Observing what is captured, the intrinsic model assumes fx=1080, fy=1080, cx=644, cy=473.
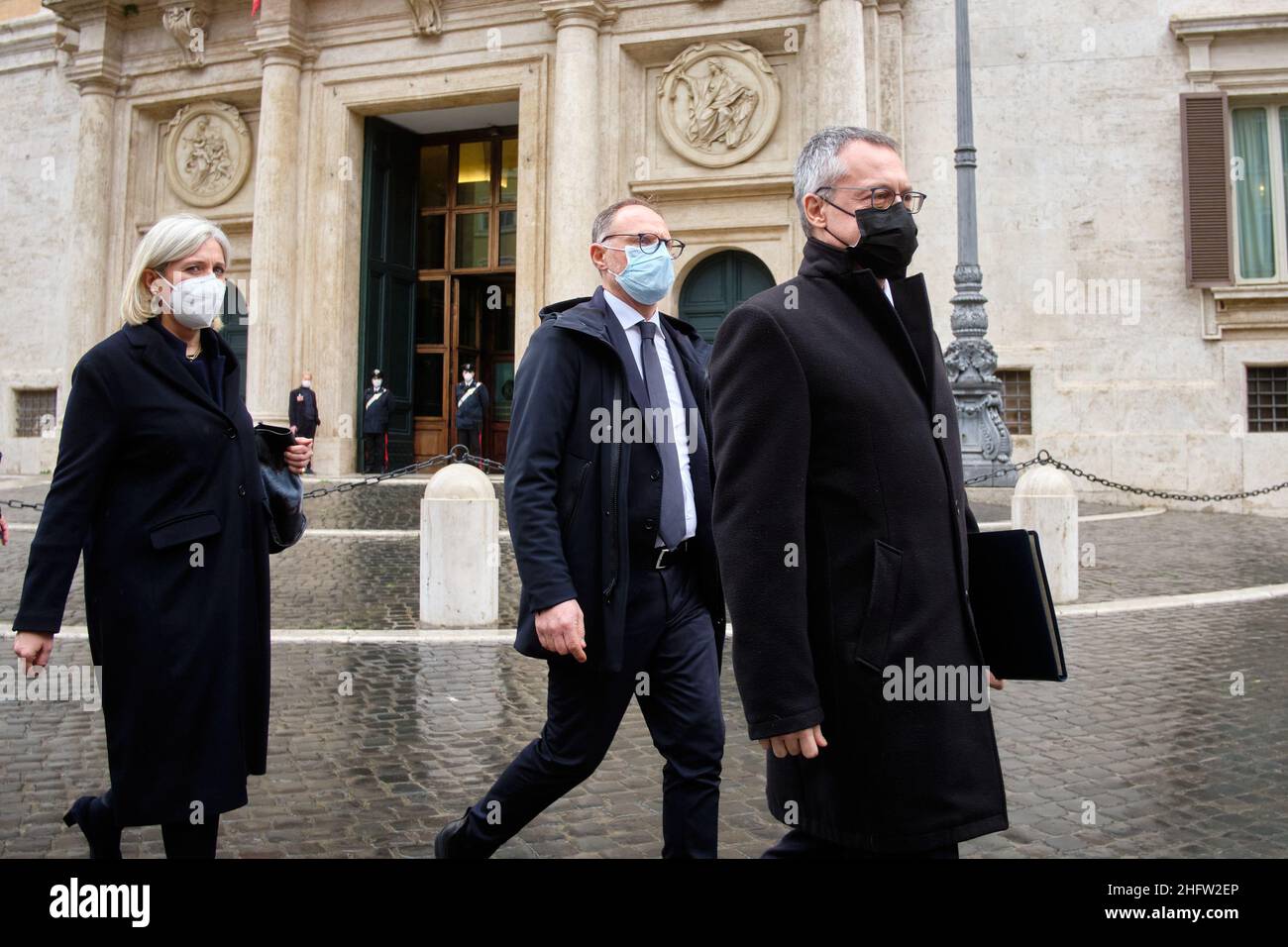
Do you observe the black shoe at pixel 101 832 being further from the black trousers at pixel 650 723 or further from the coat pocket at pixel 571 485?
the coat pocket at pixel 571 485

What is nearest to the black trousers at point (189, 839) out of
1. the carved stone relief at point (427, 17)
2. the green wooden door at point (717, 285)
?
the green wooden door at point (717, 285)

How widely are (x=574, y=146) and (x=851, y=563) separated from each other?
688 inches

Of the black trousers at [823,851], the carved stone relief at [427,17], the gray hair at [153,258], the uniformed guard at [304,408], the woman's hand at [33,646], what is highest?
the carved stone relief at [427,17]

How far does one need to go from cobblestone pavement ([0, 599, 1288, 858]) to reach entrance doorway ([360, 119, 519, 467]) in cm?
1630

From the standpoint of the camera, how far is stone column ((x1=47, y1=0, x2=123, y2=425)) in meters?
22.8

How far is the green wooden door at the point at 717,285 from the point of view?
19.6 meters

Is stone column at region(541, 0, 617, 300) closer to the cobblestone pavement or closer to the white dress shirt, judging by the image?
the cobblestone pavement

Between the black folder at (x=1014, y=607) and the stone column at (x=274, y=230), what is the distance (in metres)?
19.7

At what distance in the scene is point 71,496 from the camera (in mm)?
2812

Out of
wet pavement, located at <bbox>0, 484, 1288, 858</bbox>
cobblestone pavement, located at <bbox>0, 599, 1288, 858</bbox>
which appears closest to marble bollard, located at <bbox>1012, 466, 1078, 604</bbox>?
wet pavement, located at <bbox>0, 484, 1288, 858</bbox>

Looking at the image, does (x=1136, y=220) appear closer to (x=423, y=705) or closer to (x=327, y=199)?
(x=327, y=199)

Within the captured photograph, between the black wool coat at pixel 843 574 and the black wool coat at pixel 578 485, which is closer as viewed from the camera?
the black wool coat at pixel 843 574

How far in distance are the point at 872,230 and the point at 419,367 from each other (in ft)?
71.6
